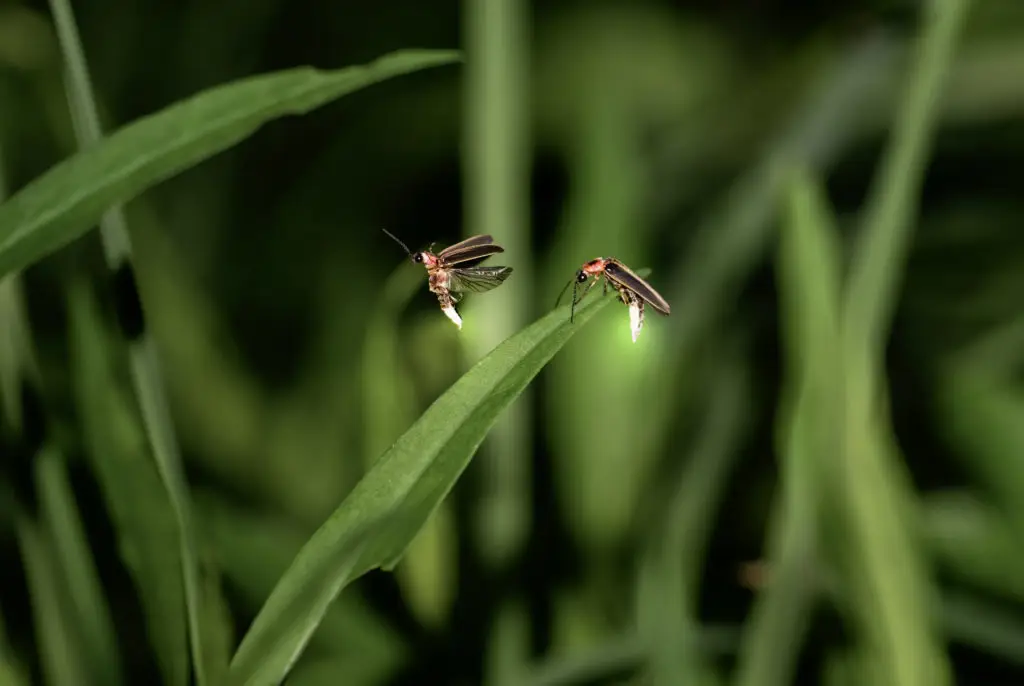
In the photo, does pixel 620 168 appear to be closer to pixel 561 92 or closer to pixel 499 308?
pixel 499 308

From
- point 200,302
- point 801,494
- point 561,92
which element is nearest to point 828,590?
point 801,494

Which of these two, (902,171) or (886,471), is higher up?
(902,171)

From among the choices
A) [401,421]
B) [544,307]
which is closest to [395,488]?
[401,421]

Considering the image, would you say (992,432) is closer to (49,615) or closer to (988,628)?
(988,628)

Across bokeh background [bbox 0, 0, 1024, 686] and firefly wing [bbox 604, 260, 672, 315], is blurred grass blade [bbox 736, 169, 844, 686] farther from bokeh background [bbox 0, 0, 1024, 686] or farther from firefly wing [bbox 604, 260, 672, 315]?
firefly wing [bbox 604, 260, 672, 315]

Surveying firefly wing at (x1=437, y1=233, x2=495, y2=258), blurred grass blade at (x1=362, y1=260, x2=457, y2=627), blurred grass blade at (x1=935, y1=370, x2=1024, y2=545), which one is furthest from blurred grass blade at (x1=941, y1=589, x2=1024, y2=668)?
firefly wing at (x1=437, y1=233, x2=495, y2=258)

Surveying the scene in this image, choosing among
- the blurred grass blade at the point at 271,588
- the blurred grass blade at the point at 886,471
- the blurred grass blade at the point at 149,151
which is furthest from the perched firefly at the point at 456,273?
the blurred grass blade at the point at 271,588

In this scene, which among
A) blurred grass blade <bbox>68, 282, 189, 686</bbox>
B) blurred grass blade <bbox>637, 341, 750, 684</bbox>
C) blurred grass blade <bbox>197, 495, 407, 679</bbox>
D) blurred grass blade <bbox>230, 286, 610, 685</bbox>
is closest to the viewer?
blurred grass blade <bbox>230, 286, 610, 685</bbox>
